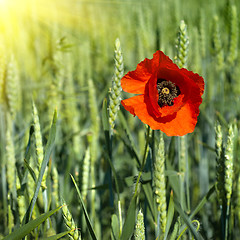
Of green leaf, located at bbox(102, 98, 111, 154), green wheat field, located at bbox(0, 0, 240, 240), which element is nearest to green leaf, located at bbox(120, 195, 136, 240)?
green wheat field, located at bbox(0, 0, 240, 240)

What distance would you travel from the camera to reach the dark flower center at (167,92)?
58 centimetres

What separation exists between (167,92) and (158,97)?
1.7 inches

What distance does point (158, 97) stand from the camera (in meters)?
0.54

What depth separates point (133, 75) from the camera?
0.53 meters

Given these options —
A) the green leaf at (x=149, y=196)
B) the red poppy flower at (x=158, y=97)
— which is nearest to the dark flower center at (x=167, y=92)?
the red poppy flower at (x=158, y=97)

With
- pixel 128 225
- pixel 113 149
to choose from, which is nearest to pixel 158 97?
pixel 128 225

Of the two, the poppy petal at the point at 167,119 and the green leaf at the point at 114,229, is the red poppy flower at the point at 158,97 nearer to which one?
the poppy petal at the point at 167,119

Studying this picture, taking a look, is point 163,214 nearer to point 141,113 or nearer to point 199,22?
point 141,113

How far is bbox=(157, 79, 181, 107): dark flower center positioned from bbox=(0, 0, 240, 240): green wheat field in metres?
0.04

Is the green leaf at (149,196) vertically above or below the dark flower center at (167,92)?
below

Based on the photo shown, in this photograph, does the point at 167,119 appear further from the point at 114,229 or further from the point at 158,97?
the point at 114,229

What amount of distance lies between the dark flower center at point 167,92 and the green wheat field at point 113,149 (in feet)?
0.15

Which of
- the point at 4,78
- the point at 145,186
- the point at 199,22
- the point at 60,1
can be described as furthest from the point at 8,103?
the point at 60,1

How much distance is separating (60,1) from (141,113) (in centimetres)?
176
